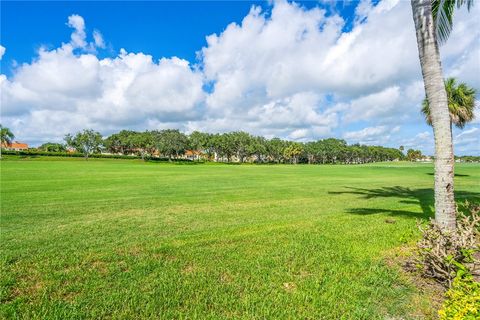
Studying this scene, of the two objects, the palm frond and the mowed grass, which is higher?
the palm frond

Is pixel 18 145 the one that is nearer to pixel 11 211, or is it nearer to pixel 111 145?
pixel 111 145

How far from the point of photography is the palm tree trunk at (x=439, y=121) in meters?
5.78

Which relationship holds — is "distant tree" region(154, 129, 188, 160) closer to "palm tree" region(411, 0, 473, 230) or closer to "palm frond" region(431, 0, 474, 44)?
"palm frond" region(431, 0, 474, 44)

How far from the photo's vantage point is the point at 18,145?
19275 centimetres

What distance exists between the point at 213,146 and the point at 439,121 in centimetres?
12465

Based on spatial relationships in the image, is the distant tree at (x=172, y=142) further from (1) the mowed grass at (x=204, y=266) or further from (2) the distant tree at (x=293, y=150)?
(1) the mowed grass at (x=204, y=266)

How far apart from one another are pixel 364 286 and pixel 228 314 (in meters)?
2.33

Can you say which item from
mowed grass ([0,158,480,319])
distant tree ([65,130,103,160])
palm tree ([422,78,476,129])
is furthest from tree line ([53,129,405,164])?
mowed grass ([0,158,480,319])

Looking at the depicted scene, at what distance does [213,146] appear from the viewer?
129375 millimetres

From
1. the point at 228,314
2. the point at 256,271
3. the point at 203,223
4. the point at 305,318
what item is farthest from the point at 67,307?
the point at 203,223

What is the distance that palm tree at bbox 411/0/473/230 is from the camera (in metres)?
5.78

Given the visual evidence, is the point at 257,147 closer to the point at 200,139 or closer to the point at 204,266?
the point at 200,139

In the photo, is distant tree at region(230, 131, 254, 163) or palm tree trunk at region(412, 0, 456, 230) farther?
distant tree at region(230, 131, 254, 163)

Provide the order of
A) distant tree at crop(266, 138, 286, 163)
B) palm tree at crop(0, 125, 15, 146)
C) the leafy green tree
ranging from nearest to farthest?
palm tree at crop(0, 125, 15, 146) < the leafy green tree < distant tree at crop(266, 138, 286, 163)
